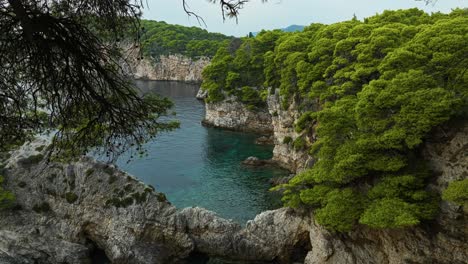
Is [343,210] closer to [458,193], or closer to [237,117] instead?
[458,193]

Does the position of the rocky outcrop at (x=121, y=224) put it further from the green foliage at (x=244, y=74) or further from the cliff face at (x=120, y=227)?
the green foliage at (x=244, y=74)

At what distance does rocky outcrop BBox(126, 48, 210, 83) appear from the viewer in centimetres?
10744

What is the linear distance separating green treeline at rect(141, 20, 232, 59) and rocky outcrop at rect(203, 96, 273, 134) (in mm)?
44666

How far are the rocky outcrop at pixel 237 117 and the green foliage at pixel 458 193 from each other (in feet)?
137

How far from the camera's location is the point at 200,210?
2441 centimetres

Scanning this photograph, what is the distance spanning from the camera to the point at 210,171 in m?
41.2

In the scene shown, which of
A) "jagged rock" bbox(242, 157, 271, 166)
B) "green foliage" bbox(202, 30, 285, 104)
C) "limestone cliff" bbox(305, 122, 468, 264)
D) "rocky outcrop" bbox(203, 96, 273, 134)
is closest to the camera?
"limestone cliff" bbox(305, 122, 468, 264)

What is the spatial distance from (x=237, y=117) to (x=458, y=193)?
45.6m

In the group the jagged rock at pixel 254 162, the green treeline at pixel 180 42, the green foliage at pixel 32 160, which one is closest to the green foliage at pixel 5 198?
the green foliage at pixel 32 160

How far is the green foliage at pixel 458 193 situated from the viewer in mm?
13969

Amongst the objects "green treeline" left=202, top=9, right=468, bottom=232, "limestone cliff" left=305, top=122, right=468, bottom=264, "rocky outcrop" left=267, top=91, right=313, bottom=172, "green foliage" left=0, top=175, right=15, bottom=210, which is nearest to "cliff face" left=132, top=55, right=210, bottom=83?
"rocky outcrop" left=267, top=91, right=313, bottom=172

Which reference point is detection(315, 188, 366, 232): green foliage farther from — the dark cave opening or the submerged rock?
the submerged rock

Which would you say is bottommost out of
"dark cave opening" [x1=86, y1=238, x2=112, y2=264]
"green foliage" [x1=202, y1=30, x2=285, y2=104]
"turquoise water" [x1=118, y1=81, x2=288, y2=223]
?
"dark cave opening" [x1=86, y1=238, x2=112, y2=264]

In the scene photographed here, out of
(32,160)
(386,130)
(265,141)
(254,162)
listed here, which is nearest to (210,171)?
(254,162)
